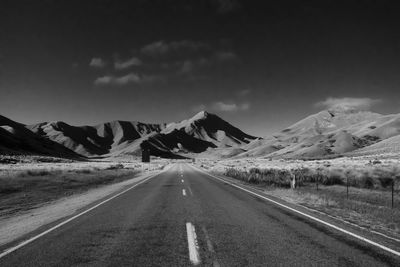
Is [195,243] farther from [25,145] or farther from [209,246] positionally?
[25,145]

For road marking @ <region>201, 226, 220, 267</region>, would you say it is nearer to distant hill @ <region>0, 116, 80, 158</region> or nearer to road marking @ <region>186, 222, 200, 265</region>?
road marking @ <region>186, 222, 200, 265</region>

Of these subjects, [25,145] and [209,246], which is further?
[25,145]

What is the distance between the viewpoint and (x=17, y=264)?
Answer: 222 inches

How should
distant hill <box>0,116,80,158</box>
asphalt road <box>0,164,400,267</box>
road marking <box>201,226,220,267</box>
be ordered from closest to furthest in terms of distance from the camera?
road marking <box>201,226,220,267</box>
asphalt road <box>0,164,400,267</box>
distant hill <box>0,116,80,158</box>

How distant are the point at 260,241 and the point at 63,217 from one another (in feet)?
22.0

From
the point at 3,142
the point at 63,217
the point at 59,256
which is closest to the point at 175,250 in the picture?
the point at 59,256

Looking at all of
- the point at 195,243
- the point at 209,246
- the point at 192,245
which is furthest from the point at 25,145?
the point at 209,246

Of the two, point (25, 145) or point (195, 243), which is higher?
point (25, 145)

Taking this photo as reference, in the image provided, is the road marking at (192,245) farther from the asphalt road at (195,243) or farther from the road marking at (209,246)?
the road marking at (209,246)

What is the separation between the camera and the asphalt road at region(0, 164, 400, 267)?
5.77 meters

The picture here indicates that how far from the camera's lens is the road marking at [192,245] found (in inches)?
227

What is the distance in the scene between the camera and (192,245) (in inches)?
263

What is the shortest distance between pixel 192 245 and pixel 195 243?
0.58ft

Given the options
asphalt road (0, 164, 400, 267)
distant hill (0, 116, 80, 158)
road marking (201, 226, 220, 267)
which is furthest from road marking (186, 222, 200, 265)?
distant hill (0, 116, 80, 158)
